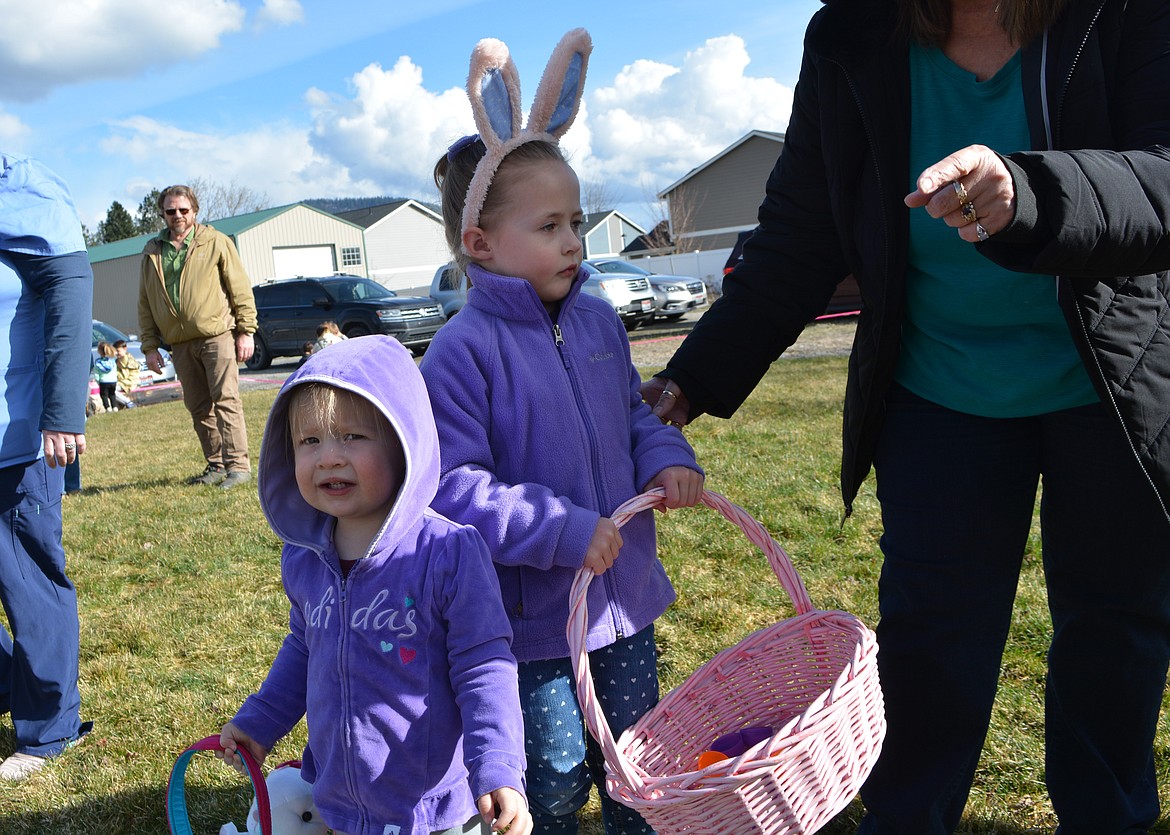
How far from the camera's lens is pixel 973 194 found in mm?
1371

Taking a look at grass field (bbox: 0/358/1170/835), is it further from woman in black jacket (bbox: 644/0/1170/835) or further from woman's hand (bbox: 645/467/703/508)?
woman's hand (bbox: 645/467/703/508)

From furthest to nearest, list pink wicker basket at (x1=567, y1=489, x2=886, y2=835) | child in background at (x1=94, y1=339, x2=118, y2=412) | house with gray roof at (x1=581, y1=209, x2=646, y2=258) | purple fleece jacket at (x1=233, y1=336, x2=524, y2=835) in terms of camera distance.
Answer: house with gray roof at (x1=581, y1=209, x2=646, y2=258), child in background at (x1=94, y1=339, x2=118, y2=412), purple fleece jacket at (x1=233, y1=336, x2=524, y2=835), pink wicker basket at (x1=567, y1=489, x2=886, y2=835)

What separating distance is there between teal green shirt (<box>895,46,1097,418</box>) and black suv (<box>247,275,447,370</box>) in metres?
15.9

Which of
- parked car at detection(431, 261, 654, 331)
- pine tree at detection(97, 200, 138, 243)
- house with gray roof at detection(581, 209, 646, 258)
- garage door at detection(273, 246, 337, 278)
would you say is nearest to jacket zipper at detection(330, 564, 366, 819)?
parked car at detection(431, 261, 654, 331)

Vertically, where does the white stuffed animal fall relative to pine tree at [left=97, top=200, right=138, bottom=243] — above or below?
below

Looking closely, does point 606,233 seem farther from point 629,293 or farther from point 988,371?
point 988,371

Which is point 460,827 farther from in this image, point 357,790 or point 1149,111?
point 1149,111

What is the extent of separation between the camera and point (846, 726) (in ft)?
5.57

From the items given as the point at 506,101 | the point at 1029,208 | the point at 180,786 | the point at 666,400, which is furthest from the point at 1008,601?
the point at 180,786

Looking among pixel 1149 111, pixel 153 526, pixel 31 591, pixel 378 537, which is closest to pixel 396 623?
pixel 378 537

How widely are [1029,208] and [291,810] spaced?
177 cm

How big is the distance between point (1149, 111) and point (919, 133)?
1.26ft

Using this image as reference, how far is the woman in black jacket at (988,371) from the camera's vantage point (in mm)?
1675

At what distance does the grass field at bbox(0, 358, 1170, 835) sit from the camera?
2.83 metres
